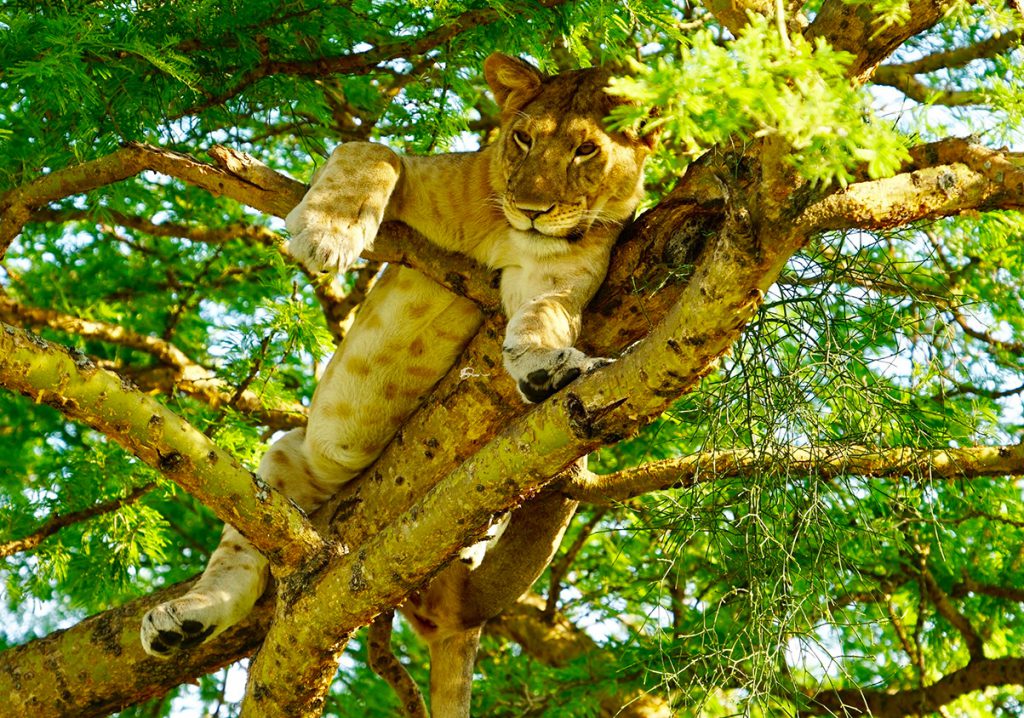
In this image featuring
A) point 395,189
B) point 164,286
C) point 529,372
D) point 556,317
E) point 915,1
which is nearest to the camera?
point 915,1

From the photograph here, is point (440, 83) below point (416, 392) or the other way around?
the other way around

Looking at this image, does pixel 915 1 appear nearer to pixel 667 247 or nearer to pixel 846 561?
pixel 667 247

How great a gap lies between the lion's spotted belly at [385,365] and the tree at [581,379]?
0.18 metres

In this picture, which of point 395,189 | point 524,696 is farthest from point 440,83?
point 524,696

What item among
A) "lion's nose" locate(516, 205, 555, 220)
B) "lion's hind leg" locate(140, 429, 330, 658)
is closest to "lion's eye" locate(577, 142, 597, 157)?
"lion's nose" locate(516, 205, 555, 220)

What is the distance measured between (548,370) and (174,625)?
174 centimetres

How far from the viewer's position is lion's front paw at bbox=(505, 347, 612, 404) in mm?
3570

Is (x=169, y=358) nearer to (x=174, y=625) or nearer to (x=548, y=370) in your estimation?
(x=174, y=625)

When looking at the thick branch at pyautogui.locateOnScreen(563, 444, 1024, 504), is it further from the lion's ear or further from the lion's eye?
the lion's ear

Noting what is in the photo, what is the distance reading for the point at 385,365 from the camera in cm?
468

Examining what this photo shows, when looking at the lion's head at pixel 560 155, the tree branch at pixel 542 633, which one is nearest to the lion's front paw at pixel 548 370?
the lion's head at pixel 560 155

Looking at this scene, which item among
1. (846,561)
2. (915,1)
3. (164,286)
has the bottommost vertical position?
(846,561)

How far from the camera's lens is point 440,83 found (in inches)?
204

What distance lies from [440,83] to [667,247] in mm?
1770
